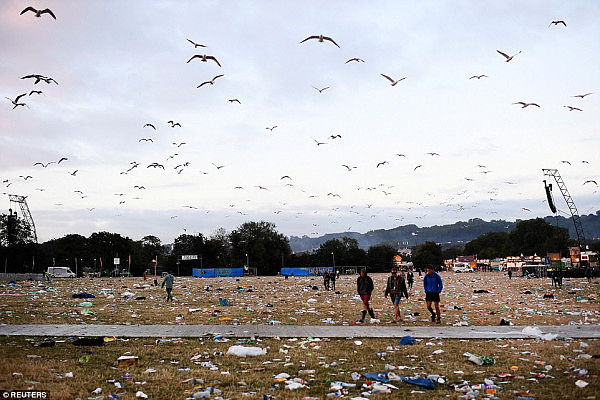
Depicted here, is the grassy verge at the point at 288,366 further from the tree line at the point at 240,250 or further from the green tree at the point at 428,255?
the green tree at the point at 428,255

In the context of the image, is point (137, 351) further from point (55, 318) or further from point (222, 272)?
point (222, 272)

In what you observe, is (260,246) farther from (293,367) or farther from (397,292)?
(293,367)

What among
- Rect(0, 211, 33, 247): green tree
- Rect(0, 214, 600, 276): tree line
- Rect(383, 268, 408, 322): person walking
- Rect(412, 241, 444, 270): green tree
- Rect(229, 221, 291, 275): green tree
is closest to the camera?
Rect(383, 268, 408, 322): person walking

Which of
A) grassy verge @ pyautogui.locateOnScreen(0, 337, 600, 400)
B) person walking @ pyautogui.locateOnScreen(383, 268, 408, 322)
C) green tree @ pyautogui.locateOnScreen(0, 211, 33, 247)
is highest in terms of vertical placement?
green tree @ pyautogui.locateOnScreen(0, 211, 33, 247)

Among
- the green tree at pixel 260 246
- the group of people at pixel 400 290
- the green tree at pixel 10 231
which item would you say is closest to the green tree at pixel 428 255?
the green tree at pixel 260 246

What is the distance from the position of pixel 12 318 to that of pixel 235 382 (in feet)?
34.2

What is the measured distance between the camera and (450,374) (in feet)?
23.0

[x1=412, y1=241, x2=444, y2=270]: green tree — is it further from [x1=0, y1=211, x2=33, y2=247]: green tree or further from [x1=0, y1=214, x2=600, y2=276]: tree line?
[x1=0, y1=211, x2=33, y2=247]: green tree

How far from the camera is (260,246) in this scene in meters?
111

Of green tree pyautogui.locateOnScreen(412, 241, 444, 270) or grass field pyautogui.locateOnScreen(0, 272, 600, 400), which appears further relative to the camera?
green tree pyautogui.locateOnScreen(412, 241, 444, 270)

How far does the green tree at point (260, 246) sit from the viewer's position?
354ft

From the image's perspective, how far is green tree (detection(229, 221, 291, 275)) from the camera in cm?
10800

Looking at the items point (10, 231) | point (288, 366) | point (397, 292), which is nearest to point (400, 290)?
point (397, 292)

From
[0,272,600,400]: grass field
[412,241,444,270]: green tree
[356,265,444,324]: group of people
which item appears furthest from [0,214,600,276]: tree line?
[0,272,600,400]: grass field
